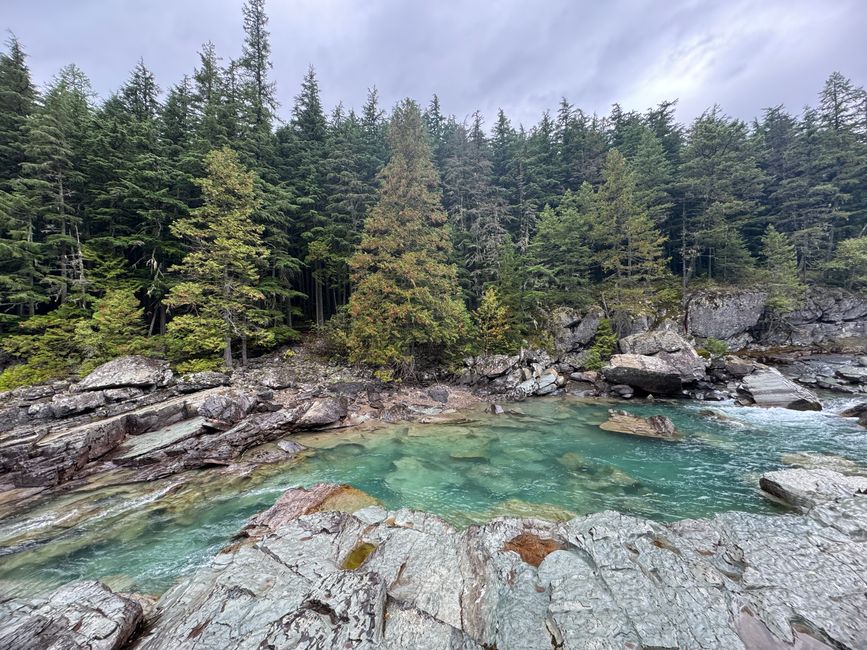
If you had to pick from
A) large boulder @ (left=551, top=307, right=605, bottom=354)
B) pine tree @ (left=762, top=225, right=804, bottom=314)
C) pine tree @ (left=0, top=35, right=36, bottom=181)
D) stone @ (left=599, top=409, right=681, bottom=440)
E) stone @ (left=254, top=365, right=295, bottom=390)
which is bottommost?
stone @ (left=599, top=409, right=681, bottom=440)

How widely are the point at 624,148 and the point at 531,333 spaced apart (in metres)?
26.8

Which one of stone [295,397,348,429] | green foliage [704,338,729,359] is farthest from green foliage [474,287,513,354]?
green foliage [704,338,729,359]

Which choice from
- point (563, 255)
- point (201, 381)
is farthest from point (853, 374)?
point (201, 381)

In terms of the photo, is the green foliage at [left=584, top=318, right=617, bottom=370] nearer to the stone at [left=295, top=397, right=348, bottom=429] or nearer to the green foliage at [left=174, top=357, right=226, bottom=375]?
the stone at [left=295, top=397, right=348, bottom=429]

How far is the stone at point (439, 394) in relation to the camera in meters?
17.5

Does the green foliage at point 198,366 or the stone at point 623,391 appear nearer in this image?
the green foliage at point 198,366

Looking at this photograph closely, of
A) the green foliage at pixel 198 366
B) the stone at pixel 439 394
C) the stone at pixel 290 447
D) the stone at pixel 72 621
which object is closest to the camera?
the stone at pixel 72 621

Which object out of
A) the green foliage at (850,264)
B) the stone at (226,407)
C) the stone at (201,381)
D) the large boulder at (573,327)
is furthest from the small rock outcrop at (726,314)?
the stone at (201,381)

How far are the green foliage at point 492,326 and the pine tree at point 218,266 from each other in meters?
13.5

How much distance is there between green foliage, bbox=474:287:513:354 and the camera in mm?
21328

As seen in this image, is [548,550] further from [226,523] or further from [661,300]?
[661,300]

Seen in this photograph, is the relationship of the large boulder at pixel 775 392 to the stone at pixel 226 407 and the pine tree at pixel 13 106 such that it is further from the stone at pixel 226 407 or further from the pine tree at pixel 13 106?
the pine tree at pixel 13 106

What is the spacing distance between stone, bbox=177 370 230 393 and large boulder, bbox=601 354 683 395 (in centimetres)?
2097

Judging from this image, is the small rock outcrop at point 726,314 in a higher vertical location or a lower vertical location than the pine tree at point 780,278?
lower
